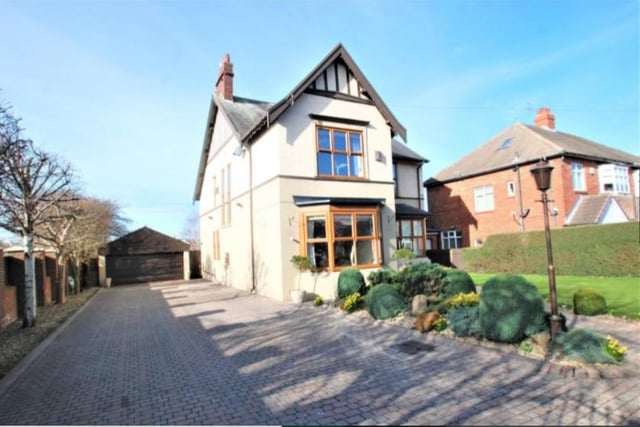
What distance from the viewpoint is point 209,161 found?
23.5 meters

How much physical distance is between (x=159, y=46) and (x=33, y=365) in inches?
359

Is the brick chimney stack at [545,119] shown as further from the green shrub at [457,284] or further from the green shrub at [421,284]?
the green shrub at [421,284]

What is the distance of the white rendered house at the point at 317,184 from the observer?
1330 centimetres

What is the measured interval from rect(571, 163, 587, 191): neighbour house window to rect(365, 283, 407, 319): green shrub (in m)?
18.5

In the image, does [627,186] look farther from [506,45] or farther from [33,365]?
[33,365]

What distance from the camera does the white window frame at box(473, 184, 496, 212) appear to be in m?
25.0

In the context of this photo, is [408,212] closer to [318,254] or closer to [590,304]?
[318,254]

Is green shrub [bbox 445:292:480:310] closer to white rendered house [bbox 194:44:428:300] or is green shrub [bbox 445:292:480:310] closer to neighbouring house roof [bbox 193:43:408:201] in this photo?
white rendered house [bbox 194:44:428:300]

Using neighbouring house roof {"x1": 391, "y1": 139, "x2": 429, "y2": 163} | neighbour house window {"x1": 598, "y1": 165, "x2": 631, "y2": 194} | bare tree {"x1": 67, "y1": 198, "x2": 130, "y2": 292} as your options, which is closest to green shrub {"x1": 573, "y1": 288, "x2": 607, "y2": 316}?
neighbouring house roof {"x1": 391, "y1": 139, "x2": 429, "y2": 163}

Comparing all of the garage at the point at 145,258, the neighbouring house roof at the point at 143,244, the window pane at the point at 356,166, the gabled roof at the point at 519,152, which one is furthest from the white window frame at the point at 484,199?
the neighbouring house roof at the point at 143,244

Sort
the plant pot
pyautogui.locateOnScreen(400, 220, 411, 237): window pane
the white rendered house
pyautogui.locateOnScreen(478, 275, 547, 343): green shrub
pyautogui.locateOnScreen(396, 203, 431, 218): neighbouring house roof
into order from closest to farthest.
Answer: pyautogui.locateOnScreen(478, 275, 547, 343): green shrub, the plant pot, the white rendered house, pyautogui.locateOnScreen(396, 203, 431, 218): neighbouring house roof, pyautogui.locateOnScreen(400, 220, 411, 237): window pane

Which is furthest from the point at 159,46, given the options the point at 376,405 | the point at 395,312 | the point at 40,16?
the point at 376,405

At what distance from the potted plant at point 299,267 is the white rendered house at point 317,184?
0.60ft

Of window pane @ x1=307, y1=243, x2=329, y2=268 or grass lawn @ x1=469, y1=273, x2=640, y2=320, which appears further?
window pane @ x1=307, y1=243, x2=329, y2=268
